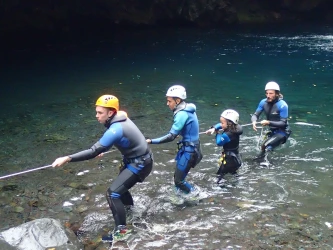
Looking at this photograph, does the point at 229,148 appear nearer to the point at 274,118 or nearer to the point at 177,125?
the point at 177,125

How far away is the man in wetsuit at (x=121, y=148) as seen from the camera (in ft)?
23.0

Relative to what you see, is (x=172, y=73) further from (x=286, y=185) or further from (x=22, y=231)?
(x=22, y=231)

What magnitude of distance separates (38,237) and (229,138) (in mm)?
4513

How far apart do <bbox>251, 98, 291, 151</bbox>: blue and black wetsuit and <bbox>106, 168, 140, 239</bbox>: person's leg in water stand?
4755 millimetres

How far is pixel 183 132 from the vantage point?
8398mm

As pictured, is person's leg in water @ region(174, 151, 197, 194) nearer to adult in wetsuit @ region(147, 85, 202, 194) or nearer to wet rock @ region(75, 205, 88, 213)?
adult in wetsuit @ region(147, 85, 202, 194)

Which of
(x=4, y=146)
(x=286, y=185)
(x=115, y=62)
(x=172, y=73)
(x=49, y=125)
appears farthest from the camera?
(x=115, y=62)

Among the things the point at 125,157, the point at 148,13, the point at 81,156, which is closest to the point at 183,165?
the point at 125,157

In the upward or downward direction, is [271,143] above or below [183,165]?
below

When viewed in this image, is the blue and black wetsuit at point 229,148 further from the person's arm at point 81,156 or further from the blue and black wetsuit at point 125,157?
the person's arm at point 81,156

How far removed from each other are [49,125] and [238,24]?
1127 inches

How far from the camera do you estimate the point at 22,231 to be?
694cm

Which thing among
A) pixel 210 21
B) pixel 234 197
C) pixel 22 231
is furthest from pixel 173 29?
pixel 22 231

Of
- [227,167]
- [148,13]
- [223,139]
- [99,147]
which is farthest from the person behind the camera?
[148,13]
